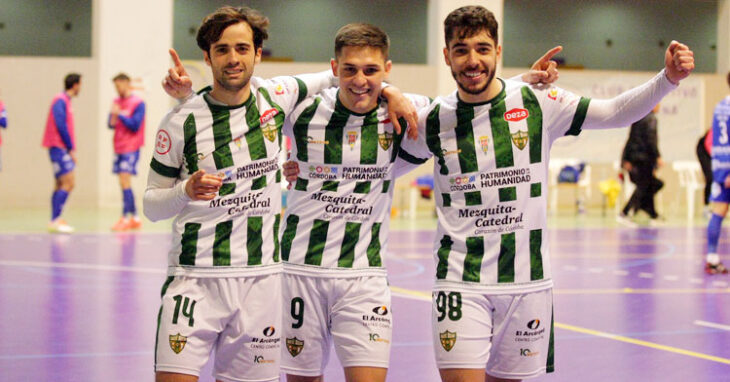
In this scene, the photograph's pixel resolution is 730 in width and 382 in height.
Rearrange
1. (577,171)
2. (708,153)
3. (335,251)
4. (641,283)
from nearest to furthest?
(335,251), (641,283), (708,153), (577,171)

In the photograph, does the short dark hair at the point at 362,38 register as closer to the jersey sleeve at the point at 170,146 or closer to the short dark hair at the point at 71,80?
the jersey sleeve at the point at 170,146

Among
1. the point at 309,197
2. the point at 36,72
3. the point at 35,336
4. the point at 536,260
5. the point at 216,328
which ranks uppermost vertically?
the point at 36,72

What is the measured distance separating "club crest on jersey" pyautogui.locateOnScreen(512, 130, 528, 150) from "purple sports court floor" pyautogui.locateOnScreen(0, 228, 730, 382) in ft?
6.74

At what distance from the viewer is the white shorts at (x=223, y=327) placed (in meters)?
3.62

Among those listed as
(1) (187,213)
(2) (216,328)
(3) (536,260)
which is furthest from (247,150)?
(3) (536,260)

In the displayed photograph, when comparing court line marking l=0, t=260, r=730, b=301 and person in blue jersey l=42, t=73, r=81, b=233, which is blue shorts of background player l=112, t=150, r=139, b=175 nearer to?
person in blue jersey l=42, t=73, r=81, b=233

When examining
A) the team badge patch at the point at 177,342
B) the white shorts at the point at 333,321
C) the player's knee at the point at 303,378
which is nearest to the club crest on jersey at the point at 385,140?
the white shorts at the point at 333,321

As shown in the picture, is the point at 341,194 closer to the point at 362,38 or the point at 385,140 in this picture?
the point at 385,140

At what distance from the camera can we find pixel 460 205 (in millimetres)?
3852

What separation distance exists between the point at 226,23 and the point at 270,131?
47cm

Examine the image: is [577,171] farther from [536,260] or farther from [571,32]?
[536,260]

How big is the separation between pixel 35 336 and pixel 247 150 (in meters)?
3.55

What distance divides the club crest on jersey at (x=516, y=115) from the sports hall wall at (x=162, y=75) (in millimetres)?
15869

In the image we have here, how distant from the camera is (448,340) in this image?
3.73 meters
